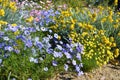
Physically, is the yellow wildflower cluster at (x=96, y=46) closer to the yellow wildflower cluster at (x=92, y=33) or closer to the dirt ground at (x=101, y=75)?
the yellow wildflower cluster at (x=92, y=33)

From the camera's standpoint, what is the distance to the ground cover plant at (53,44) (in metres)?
4.15

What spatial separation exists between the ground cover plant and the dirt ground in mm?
94

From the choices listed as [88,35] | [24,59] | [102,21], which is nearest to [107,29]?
[102,21]

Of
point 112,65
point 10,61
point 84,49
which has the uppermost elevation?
point 10,61

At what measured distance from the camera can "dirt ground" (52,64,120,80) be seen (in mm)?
4797

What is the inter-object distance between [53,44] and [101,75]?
876mm

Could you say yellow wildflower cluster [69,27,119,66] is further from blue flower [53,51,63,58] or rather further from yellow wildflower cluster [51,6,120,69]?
blue flower [53,51,63,58]

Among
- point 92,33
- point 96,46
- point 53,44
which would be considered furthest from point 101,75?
point 53,44

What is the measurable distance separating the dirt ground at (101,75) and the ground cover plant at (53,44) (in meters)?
0.09

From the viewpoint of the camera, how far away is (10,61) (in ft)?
13.4

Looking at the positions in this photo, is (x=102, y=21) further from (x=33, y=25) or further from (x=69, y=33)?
(x=33, y=25)

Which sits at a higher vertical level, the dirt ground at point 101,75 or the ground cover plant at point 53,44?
the ground cover plant at point 53,44

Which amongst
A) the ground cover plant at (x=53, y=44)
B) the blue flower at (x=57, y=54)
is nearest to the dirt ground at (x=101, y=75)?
the ground cover plant at (x=53, y=44)

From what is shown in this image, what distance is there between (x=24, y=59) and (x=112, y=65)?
183 cm
